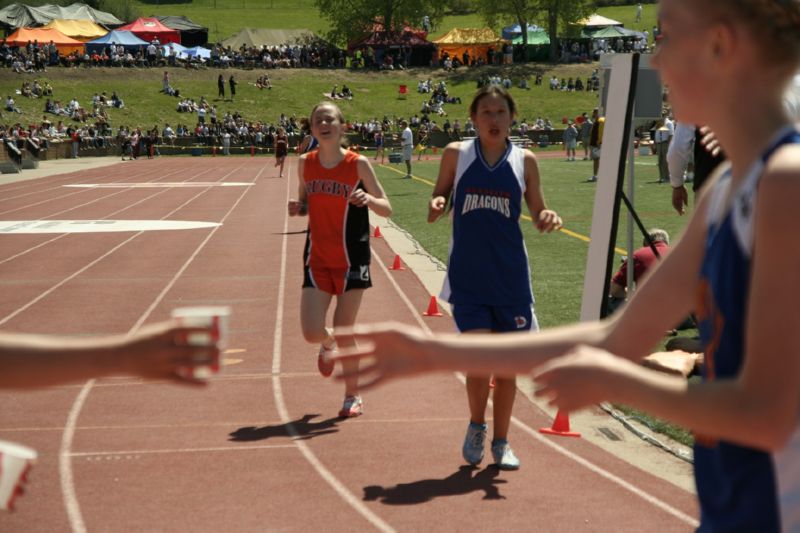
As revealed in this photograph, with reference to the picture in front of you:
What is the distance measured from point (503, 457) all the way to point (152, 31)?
8313 cm

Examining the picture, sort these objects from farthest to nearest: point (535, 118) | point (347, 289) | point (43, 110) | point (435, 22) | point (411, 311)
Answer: point (435, 22) < point (535, 118) < point (43, 110) < point (411, 311) < point (347, 289)

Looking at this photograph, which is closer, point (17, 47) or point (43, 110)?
point (43, 110)

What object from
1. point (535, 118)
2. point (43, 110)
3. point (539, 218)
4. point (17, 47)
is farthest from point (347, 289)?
point (17, 47)

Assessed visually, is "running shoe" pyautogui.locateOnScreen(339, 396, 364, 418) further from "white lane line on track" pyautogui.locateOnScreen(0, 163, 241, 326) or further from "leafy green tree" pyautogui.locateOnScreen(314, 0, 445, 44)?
"leafy green tree" pyautogui.locateOnScreen(314, 0, 445, 44)

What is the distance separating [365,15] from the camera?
10344cm

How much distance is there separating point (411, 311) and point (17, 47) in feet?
234

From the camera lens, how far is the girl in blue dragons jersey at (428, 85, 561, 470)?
649 cm

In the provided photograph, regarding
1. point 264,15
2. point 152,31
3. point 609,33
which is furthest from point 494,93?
point 264,15

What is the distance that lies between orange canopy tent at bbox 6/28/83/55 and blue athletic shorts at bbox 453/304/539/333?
252ft

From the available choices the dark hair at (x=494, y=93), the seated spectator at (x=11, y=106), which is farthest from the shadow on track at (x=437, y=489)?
the seated spectator at (x=11, y=106)

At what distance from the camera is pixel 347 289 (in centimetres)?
802

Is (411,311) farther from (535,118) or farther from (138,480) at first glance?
(535,118)

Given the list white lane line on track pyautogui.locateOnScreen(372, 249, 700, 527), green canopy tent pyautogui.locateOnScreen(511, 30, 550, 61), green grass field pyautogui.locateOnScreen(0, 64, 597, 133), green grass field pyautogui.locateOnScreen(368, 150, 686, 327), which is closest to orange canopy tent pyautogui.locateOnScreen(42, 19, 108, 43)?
green grass field pyautogui.locateOnScreen(0, 64, 597, 133)

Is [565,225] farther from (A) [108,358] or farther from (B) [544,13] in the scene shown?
(B) [544,13]
